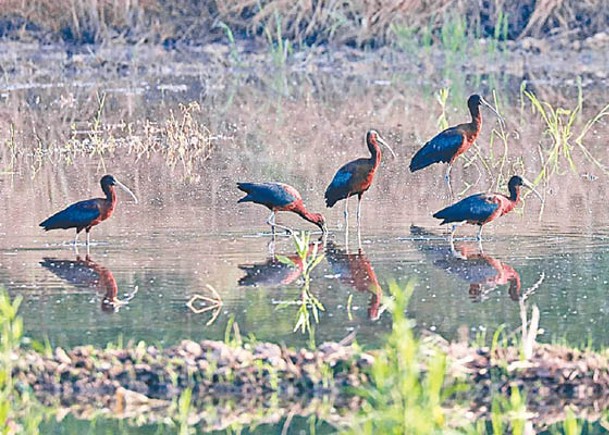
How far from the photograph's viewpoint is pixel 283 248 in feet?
39.7

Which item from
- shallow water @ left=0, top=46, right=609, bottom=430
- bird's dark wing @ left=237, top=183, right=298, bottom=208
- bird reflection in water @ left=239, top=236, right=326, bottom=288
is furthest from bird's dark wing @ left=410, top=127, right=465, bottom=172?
bird reflection in water @ left=239, top=236, right=326, bottom=288

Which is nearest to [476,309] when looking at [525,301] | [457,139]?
[525,301]

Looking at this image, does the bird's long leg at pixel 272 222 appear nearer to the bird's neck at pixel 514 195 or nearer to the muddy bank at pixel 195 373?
the bird's neck at pixel 514 195

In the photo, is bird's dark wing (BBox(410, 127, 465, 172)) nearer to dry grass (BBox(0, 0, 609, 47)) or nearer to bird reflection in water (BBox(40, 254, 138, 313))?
bird reflection in water (BBox(40, 254, 138, 313))

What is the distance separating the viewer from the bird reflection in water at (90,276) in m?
10.2

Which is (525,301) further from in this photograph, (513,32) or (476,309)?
(513,32)

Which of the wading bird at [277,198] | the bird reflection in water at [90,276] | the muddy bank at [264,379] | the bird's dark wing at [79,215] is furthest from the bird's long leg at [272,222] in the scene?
the muddy bank at [264,379]

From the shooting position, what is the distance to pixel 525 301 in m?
10.0

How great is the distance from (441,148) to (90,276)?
5.08 m

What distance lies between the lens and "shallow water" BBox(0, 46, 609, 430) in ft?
31.3

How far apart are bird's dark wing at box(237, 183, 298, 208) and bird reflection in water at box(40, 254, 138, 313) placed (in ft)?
4.73

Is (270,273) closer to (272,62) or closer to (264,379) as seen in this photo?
(264,379)

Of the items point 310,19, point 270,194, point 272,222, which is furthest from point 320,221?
point 310,19

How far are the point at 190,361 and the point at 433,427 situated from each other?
2.28 m
